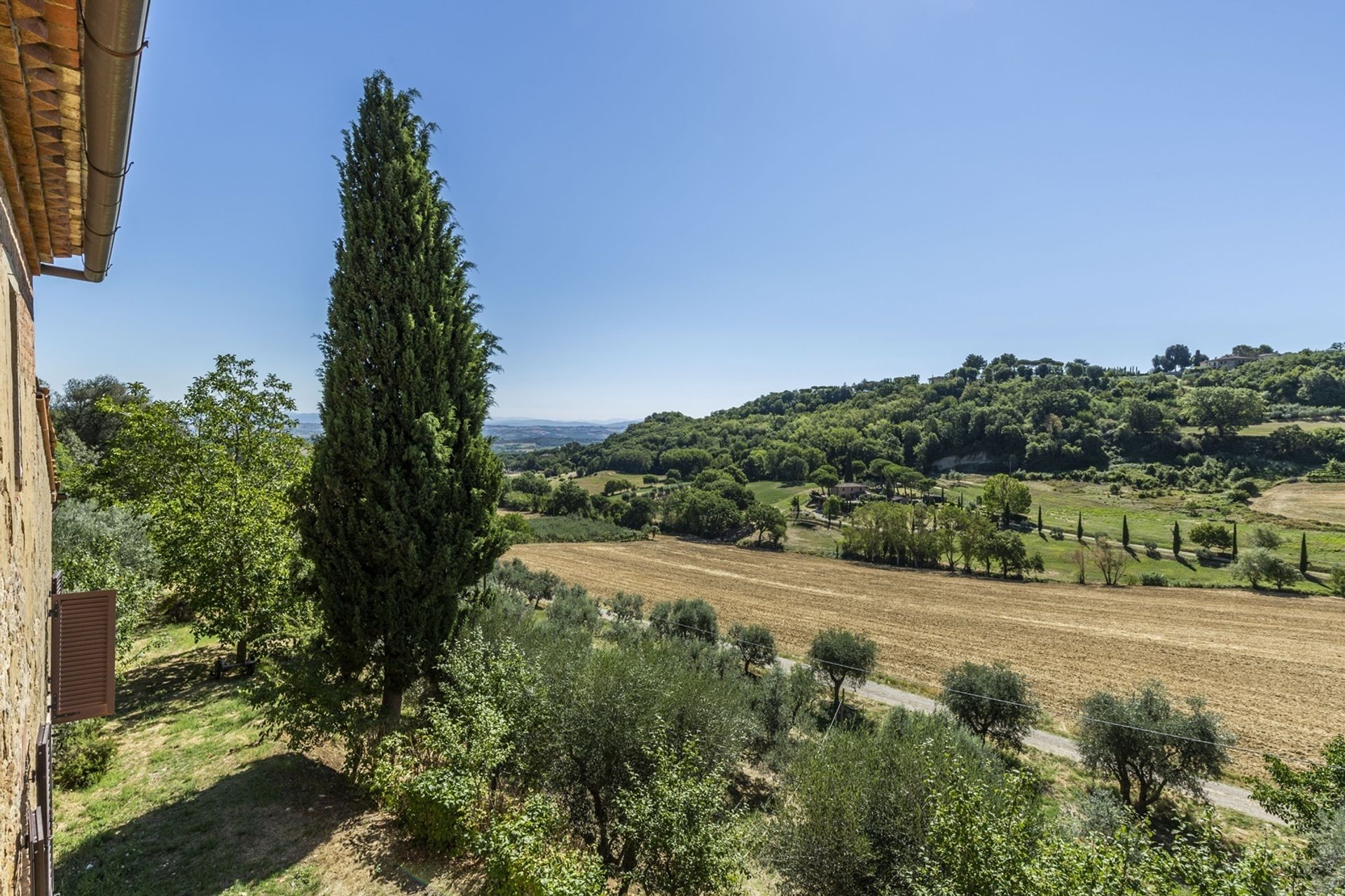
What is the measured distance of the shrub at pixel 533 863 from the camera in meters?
6.10

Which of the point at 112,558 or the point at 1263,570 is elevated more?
the point at 112,558

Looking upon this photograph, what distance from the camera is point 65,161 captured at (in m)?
3.67

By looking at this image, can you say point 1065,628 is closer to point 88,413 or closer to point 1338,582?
point 1338,582

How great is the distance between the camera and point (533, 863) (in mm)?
6312

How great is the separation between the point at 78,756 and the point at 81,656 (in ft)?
14.9

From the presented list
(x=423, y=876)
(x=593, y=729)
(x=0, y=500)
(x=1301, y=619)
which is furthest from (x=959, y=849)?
(x=1301, y=619)

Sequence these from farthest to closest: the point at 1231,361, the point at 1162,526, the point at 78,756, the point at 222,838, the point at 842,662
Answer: the point at 1231,361 < the point at 1162,526 < the point at 842,662 < the point at 78,756 < the point at 222,838

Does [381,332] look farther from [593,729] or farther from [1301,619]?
[1301,619]

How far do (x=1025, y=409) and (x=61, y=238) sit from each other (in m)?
159

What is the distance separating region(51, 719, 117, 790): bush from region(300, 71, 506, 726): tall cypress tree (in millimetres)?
3895

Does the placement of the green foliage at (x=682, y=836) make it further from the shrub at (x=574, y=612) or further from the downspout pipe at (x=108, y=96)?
the shrub at (x=574, y=612)

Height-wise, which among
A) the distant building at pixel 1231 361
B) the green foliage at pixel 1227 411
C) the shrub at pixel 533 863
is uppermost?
the distant building at pixel 1231 361

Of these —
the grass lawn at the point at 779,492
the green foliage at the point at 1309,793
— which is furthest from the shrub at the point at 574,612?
the grass lawn at the point at 779,492

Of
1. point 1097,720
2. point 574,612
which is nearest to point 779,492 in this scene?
point 574,612
